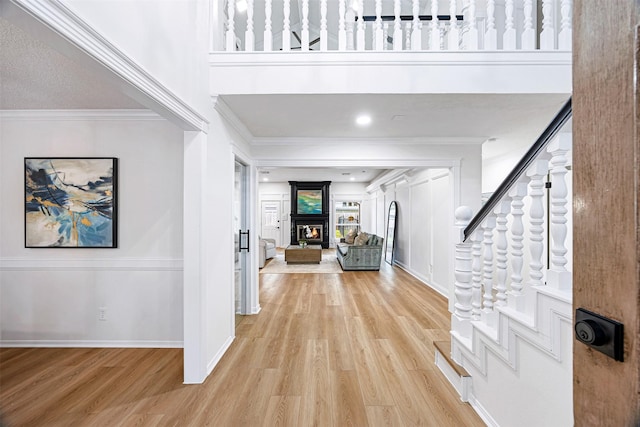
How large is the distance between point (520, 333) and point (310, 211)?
8384mm

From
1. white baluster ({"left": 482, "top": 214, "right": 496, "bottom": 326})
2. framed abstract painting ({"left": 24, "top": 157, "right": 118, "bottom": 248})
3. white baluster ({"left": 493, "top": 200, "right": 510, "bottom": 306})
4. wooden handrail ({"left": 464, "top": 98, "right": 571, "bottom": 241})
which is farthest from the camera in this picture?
framed abstract painting ({"left": 24, "top": 157, "right": 118, "bottom": 248})

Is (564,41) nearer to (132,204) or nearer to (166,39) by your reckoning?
(166,39)

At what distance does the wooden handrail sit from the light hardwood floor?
127cm

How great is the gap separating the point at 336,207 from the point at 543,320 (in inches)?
356

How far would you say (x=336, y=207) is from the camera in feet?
33.9

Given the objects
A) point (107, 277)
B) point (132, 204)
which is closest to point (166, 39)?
point (132, 204)

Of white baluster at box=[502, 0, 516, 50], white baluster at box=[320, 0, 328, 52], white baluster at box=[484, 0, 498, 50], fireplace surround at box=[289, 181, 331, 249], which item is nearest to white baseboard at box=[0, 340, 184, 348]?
white baluster at box=[320, 0, 328, 52]

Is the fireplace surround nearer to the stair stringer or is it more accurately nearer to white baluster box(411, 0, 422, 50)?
white baluster box(411, 0, 422, 50)

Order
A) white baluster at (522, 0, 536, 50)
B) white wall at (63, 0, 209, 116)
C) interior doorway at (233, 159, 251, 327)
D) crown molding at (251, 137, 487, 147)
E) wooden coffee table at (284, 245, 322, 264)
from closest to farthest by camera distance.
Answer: white wall at (63, 0, 209, 116) < white baluster at (522, 0, 536, 50) < interior doorway at (233, 159, 251, 327) < crown molding at (251, 137, 487, 147) < wooden coffee table at (284, 245, 322, 264)

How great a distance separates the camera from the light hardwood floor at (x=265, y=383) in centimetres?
183

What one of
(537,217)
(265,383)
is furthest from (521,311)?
(265,383)

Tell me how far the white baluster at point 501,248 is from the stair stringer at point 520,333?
4.2 inches

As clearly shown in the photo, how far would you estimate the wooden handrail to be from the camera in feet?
3.93

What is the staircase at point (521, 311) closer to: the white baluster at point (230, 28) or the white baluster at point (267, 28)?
the white baluster at point (267, 28)
